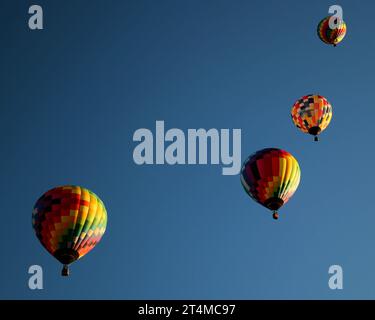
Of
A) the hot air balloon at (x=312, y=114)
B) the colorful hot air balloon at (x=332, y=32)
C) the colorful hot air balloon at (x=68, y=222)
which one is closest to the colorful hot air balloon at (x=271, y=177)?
the hot air balloon at (x=312, y=114)

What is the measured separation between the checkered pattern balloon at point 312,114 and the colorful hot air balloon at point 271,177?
473 centimetres

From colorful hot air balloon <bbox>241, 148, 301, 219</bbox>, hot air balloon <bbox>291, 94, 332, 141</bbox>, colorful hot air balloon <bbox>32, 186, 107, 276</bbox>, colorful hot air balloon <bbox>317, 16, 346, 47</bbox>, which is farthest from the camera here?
colorful hot air balloon <bbox>317, 16, 346, 47</bbox>

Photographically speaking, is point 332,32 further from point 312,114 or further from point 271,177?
point 271,177

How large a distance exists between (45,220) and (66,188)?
1.42m

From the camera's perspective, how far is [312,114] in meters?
30.8

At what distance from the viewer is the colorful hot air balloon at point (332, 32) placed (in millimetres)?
33312

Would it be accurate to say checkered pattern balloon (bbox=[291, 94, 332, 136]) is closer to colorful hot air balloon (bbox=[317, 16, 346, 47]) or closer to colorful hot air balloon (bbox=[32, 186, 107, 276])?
colorful hot air balloon (bbox=[317, 16, 346, 47])

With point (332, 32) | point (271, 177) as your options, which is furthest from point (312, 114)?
point (271, 177)

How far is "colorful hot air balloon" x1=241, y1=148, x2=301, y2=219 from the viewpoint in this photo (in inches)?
995

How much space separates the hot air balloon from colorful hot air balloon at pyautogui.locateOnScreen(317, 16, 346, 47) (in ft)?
11.5

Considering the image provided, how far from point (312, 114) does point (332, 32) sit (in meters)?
5.06

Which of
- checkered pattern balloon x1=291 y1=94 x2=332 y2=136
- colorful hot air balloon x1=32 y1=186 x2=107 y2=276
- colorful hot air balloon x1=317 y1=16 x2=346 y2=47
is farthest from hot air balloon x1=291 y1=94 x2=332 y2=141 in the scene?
colorful hot air balloon x1=32 y1=186 x2=107 y2=276
